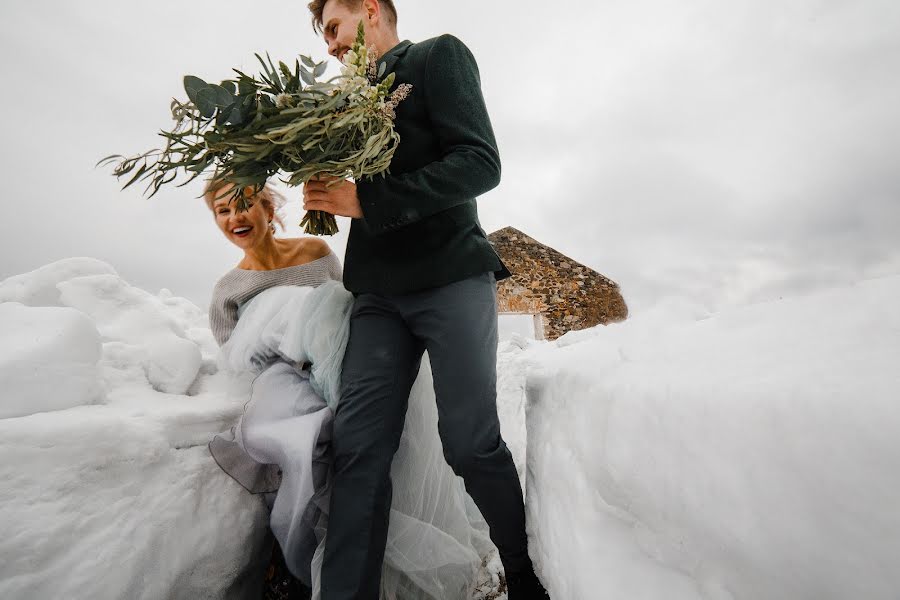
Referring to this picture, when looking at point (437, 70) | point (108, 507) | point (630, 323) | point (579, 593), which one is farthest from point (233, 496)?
point (437, 70)

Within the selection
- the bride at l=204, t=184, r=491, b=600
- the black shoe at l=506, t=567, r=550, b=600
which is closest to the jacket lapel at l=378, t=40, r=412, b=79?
the bride at l=204, t=184, r=491, b=600

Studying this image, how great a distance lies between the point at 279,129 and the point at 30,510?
3.38 ft

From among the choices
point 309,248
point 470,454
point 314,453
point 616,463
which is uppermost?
point 309,248

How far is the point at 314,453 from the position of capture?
1.31m

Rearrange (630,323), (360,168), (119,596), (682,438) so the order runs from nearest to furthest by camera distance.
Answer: (682,438) < (119,596) < (360,168) < (630,323)

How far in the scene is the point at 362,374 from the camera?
1386 millimetres

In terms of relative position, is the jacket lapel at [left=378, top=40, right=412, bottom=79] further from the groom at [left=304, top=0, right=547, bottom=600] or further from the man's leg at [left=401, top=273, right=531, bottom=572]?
the man's leg at [left=401, top=273, right=531, bottom=572]

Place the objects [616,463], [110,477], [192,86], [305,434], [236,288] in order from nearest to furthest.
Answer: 1. [616,463]
2. [192,86]
3. [110,477]
4. [305,434]
5. [236,288]

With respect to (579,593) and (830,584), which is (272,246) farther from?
(830,584)

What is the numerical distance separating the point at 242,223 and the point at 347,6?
113cm

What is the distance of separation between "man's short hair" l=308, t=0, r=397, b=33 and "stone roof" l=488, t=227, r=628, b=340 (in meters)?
5.83

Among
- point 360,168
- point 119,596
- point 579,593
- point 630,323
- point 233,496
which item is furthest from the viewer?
point 233,496

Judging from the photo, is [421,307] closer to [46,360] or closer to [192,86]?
[192,86]

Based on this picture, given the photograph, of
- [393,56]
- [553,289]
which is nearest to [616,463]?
[393,56]
